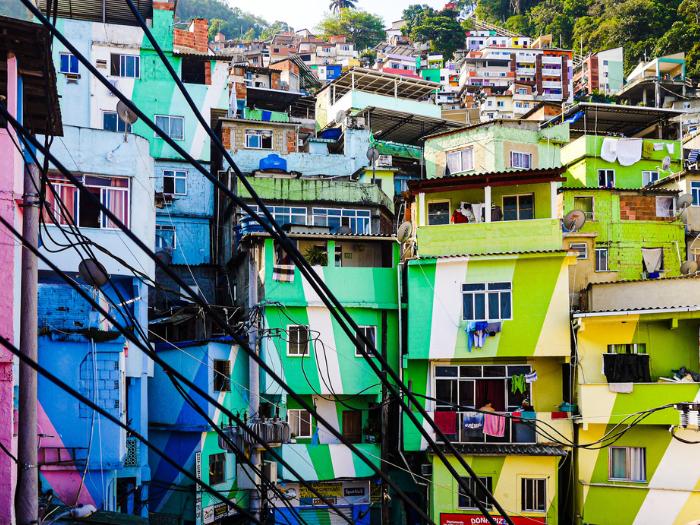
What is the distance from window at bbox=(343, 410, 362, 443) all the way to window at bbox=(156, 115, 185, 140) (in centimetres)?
1476

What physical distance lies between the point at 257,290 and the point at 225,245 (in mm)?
7119

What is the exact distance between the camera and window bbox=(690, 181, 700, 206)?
38.3 metres

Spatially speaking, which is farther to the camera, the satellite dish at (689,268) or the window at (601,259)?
the window at (601,259)

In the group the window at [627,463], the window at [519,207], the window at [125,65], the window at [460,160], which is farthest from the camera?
the window at [460,160]

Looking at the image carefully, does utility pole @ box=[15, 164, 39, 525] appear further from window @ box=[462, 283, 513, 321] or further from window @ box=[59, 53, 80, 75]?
window @ box=[59, 53, 80, 75]

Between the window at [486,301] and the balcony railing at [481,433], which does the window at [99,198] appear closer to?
the window at [486,301]

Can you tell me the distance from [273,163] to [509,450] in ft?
50.3

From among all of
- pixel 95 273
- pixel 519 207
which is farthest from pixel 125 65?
pixel 95 273

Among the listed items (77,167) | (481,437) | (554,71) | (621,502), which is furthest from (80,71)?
(554,71)

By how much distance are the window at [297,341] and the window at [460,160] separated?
1427 cm

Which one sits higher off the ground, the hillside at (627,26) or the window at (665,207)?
the hillside at (627,26)

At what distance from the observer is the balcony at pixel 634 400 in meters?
25.8

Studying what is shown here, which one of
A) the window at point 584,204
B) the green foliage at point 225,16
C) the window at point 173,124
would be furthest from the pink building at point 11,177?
the green foliage at point 225,16

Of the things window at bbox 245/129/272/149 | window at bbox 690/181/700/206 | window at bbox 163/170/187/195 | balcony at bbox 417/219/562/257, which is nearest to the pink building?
balcony at bbox 417/219/562/257
